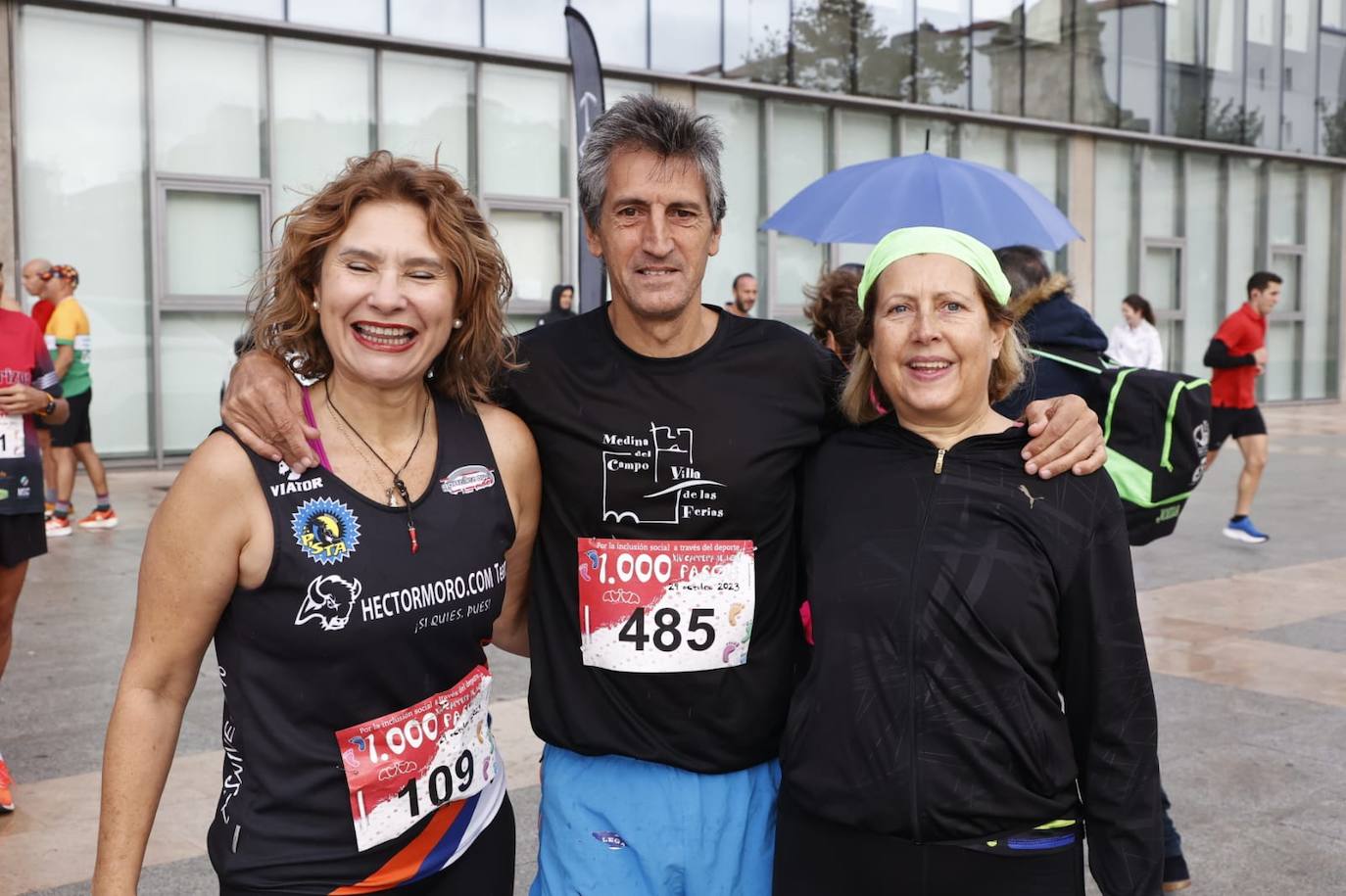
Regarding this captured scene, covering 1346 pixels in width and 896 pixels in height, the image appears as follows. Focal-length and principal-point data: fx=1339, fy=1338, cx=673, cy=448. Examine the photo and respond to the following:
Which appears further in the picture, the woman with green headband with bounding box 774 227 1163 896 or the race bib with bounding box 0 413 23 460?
the race bib with bounding box 0 413 23 460

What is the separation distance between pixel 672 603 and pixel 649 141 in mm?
900

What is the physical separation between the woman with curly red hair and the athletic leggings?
0.56m

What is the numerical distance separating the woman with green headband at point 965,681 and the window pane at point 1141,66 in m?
21.6

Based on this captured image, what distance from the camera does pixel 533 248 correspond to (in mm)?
16062

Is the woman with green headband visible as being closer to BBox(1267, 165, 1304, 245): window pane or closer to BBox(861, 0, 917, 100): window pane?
BBox(861, 0, 917, 100): window pane

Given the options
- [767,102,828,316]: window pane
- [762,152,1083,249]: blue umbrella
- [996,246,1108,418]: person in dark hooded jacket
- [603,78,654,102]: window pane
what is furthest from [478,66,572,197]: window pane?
[996,246,1108,418]: person in dark hooded jacket

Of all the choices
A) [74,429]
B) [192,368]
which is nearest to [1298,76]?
[192,368]

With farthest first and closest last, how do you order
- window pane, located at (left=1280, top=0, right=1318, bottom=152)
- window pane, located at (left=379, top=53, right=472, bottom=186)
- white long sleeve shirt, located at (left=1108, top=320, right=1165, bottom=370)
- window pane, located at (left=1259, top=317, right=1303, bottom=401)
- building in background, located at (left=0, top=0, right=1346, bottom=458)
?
window pane, located at (left=1259, top=317, right=1303, bottom=401), window pane, located at (left=1280, top=0, right=1318, bottom=152), window pane, located at (left=379, top=53, right=472, bottom=186), white long sleeve shirt, located at (left=1108, top=320, right=1165, bottom=370), building in background, located at (left=0, top=0, right=1346, bottom=458)

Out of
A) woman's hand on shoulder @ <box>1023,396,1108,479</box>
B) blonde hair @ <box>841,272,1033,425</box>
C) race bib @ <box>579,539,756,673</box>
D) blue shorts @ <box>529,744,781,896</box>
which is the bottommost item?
blue shorts @ <box>529,744,781,896</box>

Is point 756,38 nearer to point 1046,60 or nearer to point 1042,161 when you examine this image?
point 1046,60

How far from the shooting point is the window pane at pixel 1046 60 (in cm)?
2077

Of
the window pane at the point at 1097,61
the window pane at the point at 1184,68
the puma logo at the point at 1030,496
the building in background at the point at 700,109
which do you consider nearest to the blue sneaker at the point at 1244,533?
the building in background at the point at 700,109

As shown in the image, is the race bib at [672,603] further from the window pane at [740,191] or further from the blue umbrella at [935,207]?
the window pane at [740,191]

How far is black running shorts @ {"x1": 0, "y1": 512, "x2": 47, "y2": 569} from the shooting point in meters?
4.73
